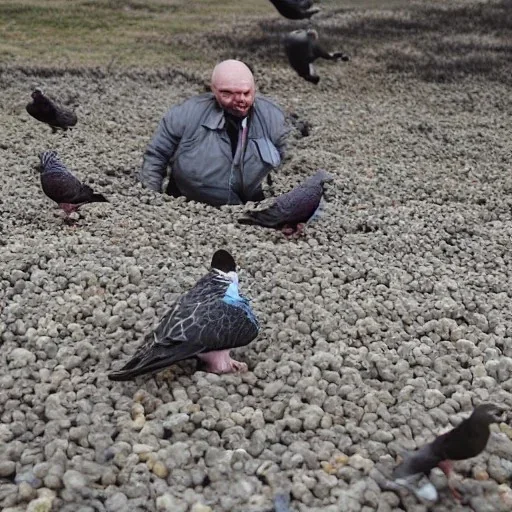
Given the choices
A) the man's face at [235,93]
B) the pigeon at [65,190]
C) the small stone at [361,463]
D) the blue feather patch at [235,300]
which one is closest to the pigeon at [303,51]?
the man's face at [235,93]

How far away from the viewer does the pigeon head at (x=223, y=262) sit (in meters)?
3.27

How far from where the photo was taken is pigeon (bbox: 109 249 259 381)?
2887 mm

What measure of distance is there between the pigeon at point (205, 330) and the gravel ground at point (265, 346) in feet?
0.51

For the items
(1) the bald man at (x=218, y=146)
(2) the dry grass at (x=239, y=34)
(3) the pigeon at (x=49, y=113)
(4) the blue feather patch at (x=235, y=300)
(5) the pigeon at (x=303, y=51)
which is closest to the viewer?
(4) the blue feather patch at (x=235, y=300)

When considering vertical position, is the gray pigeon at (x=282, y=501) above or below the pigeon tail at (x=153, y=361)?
below

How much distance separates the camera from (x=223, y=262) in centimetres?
329

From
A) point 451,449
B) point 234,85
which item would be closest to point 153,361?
point 451,449

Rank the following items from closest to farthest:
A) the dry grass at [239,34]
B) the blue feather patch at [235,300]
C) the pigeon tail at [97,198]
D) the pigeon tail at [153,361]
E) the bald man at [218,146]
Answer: the pigeon tail at [153,361] < the blue feather patch at [235,300] < the pigeon tail at [97,198] < the bald man at [218,146] < the dry grass at [239,34]

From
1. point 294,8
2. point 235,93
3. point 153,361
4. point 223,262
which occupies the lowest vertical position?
point 153,361

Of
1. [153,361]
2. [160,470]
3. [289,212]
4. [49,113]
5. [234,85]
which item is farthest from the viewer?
[49,113]

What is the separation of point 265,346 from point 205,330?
0.54 m

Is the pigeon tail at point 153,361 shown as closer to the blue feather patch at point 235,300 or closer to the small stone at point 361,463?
the blue feather patch at point 235,300

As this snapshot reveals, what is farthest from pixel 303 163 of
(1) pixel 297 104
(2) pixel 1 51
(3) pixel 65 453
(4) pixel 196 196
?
(2) pixel 1 51

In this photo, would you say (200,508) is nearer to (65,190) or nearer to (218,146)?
(65,190)
